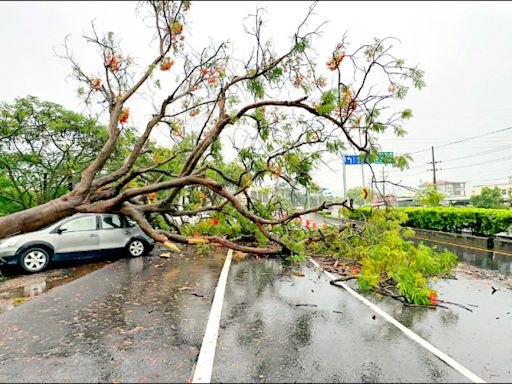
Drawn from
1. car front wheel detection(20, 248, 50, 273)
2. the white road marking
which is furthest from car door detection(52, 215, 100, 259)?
the white road marking

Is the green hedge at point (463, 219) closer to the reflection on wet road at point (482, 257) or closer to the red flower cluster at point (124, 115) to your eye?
the reflection on wet road at point (482, 257)

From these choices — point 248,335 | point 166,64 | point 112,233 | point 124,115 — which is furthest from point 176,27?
point 248,335

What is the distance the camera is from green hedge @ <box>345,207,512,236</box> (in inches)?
545

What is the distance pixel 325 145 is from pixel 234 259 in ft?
14.7

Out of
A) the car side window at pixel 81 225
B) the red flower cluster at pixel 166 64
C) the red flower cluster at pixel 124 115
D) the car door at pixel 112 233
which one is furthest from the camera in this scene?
the car door at pixel 112 233

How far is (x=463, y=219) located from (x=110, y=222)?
15.1 m

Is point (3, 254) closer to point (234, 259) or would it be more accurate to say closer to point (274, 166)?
point (234, 259)

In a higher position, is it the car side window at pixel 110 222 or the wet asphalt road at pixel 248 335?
the car side window at pixel 110 222

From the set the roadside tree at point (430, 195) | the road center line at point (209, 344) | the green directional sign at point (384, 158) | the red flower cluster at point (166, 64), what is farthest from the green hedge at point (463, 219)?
the red flower cluster at point (166, 64)

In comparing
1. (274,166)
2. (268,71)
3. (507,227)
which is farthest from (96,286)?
(507,227)

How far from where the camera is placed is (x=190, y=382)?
3225 millimetres

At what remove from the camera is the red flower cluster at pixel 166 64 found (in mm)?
8766

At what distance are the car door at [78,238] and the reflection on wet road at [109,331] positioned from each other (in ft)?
6.31

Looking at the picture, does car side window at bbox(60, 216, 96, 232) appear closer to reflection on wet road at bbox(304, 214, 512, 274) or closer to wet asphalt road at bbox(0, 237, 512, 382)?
wet asphalt road at bbox(0, 237, 512, 382)
